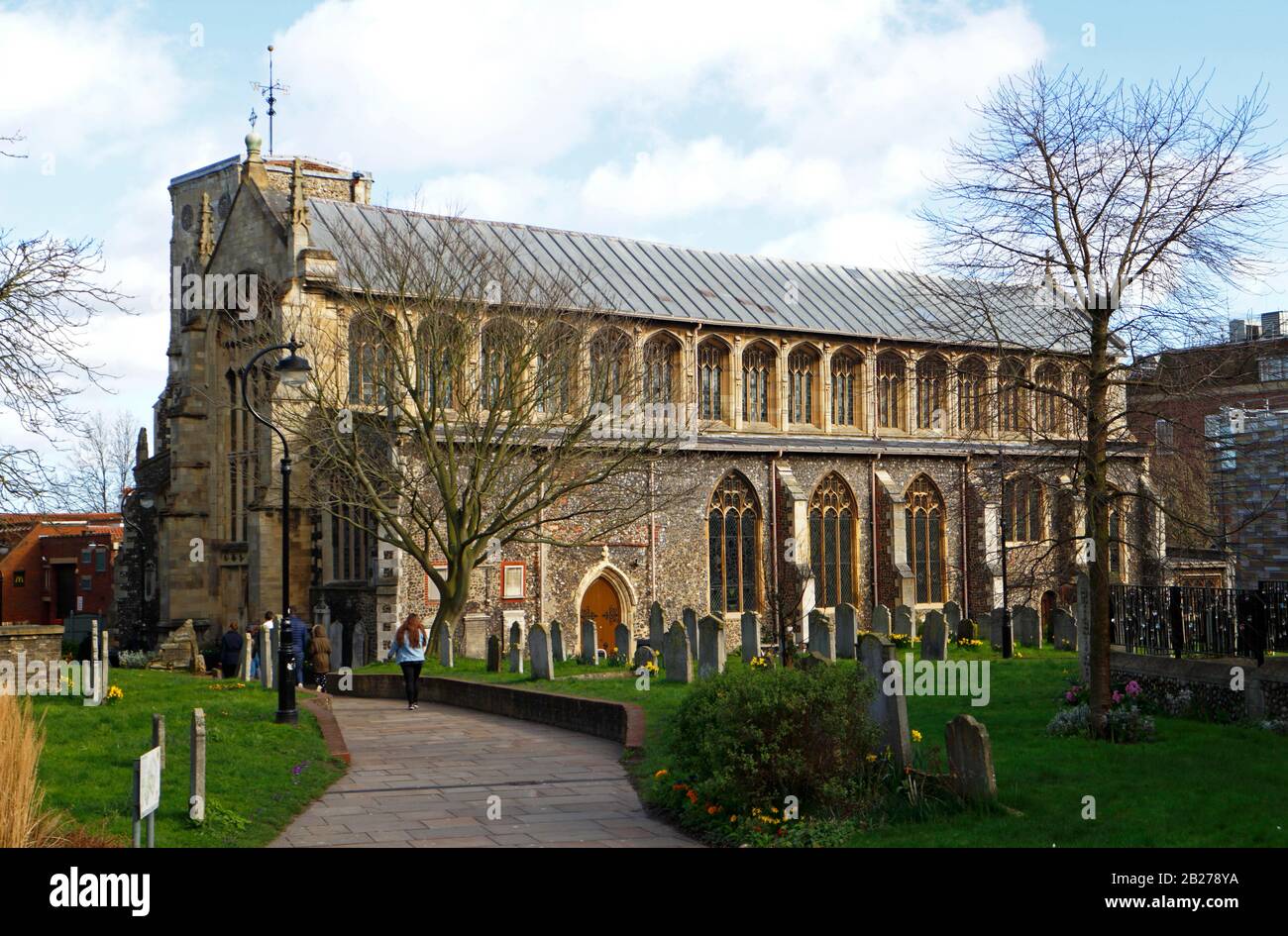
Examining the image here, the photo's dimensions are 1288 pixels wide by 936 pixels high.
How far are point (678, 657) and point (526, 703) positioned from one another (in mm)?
3210

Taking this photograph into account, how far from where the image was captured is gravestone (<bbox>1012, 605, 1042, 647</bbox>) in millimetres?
29516

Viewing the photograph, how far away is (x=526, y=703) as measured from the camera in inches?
784

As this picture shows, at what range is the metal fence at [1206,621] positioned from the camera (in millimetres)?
13898

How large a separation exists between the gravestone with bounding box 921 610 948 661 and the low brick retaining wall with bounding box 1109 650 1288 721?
7.73 meters

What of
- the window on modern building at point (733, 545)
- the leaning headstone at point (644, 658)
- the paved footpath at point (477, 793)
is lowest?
the paved footpath at point (477, 793)

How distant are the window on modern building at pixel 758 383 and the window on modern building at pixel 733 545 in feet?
10.3

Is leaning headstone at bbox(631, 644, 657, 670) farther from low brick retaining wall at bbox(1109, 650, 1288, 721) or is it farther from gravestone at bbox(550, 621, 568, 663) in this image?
low brick retaining wall at bbox(1109, 650, 1288, 721)

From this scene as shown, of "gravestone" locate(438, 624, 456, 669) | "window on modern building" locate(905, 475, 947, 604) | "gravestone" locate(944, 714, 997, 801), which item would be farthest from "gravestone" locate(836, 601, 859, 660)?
"gravestone" locate(944, 714, 997, 801)

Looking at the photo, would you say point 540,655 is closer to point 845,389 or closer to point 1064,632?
point 1064,632

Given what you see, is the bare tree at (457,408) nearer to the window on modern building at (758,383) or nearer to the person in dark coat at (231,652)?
the person in dark coat at (231,652)

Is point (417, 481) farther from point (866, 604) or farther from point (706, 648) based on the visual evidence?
point (866, 604)

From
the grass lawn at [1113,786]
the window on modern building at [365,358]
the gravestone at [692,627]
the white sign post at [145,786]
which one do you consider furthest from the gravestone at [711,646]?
the white sign post at [145,786]
